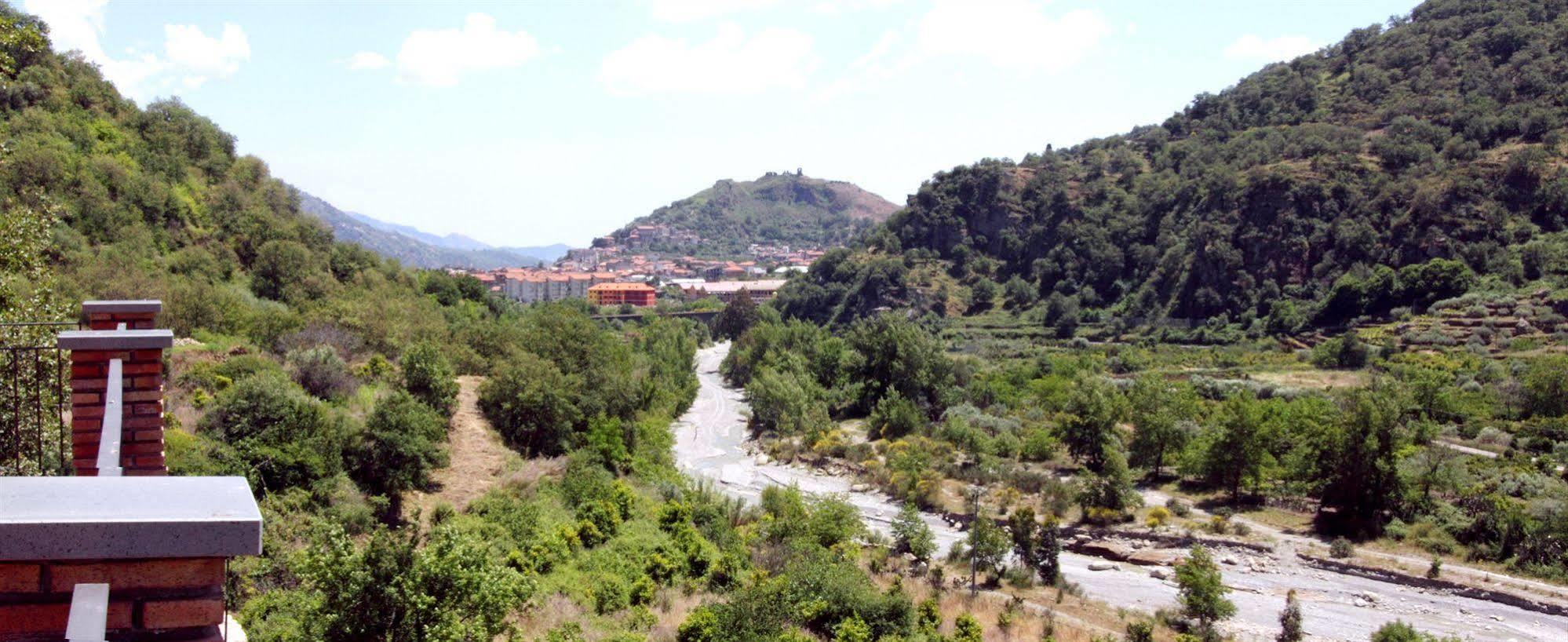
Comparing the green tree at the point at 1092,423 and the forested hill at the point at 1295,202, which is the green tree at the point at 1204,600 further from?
the forested hill at the point at 1295,202

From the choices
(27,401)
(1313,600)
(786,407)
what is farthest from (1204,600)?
(786,407)

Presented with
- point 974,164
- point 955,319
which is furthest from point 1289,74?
point 955,319

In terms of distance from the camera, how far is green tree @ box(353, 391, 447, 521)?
16.6m

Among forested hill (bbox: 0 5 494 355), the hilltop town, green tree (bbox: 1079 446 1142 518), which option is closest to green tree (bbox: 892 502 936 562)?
green tree (bbox: 1079 446 1142 518)

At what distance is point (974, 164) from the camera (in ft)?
329

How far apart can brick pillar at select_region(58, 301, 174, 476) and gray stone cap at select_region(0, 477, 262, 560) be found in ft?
10.2

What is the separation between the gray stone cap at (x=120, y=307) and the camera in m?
6.06

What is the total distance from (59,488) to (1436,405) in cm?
4352

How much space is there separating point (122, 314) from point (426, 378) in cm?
1537

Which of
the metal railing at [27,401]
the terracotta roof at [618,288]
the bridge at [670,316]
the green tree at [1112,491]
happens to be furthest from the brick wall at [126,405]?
the terracotta roof at [618,288]

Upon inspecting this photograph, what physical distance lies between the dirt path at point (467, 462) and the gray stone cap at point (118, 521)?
1498 centimetres

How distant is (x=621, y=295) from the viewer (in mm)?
105250

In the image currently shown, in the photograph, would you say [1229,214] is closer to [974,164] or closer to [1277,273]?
[1277,273]

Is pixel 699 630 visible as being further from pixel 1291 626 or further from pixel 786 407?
pixel 786 407
